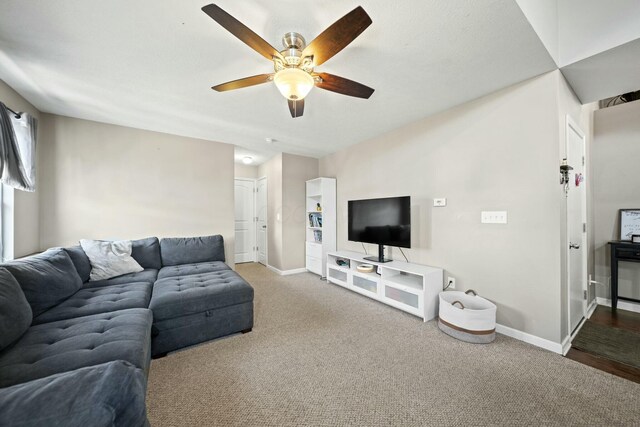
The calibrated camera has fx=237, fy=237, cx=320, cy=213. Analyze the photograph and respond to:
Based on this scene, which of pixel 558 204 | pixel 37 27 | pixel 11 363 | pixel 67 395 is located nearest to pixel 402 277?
pixel 558 204

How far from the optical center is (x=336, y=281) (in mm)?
3752

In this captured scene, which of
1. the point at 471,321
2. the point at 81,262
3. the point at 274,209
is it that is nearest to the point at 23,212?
the point at 81,262

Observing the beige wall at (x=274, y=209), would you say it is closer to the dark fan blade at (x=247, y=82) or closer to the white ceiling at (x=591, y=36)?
the dark fan blade at (x=247, y=82)

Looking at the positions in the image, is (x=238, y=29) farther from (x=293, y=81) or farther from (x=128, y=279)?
(x=128, y=279)

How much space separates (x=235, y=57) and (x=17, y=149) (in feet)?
7.35

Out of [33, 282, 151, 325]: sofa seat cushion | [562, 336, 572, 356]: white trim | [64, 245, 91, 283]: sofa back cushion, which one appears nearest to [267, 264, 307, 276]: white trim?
[33, 282, 151, 325]: sofa seat cushion

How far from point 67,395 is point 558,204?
312 centimetres

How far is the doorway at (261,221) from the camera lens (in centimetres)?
533

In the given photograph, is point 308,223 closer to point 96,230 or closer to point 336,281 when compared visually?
point 336,281

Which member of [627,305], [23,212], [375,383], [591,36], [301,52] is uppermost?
[591,36]

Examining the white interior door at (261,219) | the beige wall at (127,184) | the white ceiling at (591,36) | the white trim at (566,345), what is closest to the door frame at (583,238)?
the white trim at (566,345)

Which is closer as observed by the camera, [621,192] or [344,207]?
[621,192]

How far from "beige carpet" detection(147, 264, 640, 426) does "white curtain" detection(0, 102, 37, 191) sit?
6.95 ft

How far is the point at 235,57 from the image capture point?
71.7 inches
